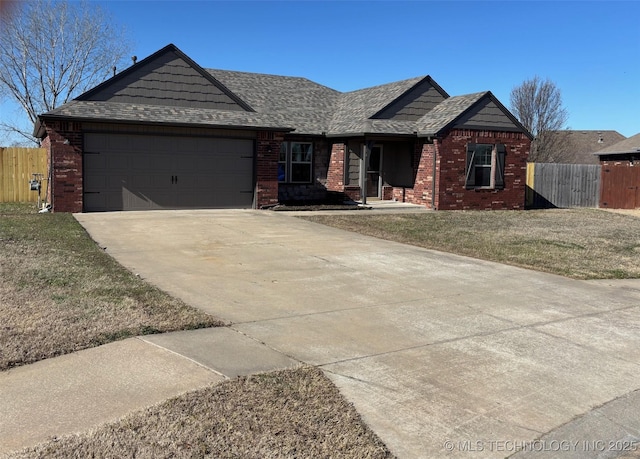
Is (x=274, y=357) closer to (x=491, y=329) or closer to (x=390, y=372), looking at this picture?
(x=390, y=372)

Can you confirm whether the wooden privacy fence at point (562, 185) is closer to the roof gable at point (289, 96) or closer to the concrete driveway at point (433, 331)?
the roof gable at point (289, 96)

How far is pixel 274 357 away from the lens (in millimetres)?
4984

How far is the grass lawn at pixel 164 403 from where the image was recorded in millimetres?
3365

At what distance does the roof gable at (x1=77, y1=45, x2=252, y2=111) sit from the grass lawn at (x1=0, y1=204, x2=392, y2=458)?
32.6 feet

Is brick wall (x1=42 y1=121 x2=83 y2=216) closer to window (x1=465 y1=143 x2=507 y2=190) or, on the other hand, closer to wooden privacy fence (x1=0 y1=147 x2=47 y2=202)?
wooden privacy fence (x1=0 y1=147 x2=47 y2=202)

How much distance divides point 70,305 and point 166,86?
12.5 metres

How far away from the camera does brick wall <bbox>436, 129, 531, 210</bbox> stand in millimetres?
20469

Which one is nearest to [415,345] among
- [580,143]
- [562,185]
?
[562,185]

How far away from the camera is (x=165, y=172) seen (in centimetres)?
1702

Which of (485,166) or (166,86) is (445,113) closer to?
(485,166)

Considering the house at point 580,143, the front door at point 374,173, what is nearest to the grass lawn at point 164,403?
the front door at point 374,173

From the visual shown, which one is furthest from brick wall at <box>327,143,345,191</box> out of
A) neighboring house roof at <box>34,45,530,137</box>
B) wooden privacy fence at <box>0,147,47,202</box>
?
wooden privacy fence at <box>0,147,47,202</box>

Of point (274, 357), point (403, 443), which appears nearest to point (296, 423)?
point (403, 443)

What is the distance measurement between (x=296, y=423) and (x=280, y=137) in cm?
1554
